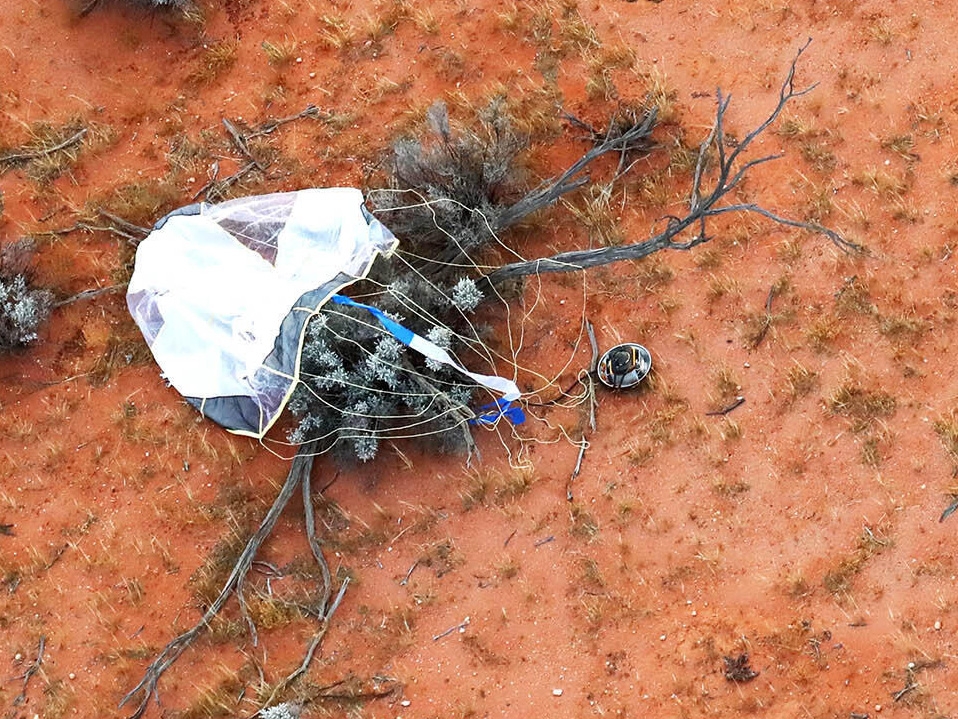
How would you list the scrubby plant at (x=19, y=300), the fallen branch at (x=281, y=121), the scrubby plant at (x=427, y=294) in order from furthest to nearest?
the fallen branch at (x=281, y=121) → the scrubby plant at (x=19, y=300) → the scrubby plant at (x=427, y=294)

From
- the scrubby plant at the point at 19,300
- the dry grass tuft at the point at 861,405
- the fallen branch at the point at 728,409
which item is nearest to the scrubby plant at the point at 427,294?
the fallen branch at the point at 728,409

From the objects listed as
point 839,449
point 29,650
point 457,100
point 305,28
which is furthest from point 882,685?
point 305,28

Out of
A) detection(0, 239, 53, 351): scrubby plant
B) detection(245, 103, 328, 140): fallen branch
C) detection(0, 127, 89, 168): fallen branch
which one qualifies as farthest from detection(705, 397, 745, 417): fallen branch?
detection(0, 127, 89, 168): fallen branch

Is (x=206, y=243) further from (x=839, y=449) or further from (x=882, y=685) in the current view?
(x=882, y=685)

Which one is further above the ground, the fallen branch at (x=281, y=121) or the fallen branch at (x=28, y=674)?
the fallen branch at (x=281, y=121)

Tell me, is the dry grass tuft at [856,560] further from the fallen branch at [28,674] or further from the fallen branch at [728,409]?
the fallen branch at [28,674]

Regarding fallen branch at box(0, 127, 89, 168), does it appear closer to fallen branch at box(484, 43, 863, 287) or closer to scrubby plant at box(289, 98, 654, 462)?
scrubby plant at box(289, 98, 654, 462)

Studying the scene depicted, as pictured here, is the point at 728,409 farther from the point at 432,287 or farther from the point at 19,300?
the point at 19,300
